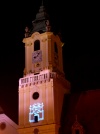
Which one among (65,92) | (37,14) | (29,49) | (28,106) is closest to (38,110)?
(28,106)

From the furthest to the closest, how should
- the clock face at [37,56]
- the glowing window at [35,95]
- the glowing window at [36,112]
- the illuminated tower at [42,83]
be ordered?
1. the clock face at [37,56]
2. the glowing window at [35,95]
3. the glowing window at [36,112]
4. the illuminated tower at [42,83]

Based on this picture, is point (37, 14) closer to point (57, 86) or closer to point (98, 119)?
point (57, 86)

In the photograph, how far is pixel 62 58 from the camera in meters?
50.9

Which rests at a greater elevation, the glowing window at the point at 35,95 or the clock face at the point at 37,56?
the clock face at the point at 37,56

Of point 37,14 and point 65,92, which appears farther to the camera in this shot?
point 37,14

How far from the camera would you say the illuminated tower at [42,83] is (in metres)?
44.8

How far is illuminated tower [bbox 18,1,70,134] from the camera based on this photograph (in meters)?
44.8

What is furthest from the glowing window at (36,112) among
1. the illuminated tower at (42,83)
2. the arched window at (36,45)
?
the arched window at (36,45)

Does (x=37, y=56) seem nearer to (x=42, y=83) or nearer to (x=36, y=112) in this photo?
(x=42, y=83)

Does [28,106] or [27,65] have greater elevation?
[27,65]

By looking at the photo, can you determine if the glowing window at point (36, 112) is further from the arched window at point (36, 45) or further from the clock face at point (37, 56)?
the arched window at point (36, 45)

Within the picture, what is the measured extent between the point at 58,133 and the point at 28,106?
4.87 m

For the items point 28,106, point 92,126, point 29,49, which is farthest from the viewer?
point 29,49

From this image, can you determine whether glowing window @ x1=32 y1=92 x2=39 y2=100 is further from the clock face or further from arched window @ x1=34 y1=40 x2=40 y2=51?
arched window @ x1=34 y1=40 x2=40 y2=51
